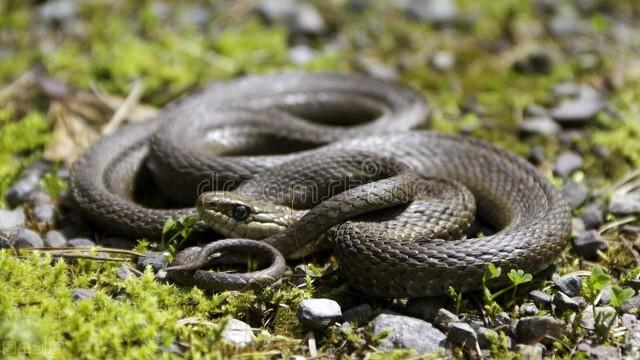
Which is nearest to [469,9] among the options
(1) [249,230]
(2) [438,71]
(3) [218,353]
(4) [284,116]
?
(2) [438,71]

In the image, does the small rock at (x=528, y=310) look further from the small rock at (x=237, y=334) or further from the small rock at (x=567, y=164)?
the small rock at (x=567, y=164)

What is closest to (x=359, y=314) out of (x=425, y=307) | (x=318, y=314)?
(x=318, y=314)

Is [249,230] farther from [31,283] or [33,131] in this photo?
[33,131]

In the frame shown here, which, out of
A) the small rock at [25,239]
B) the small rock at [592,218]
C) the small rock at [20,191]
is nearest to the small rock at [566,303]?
the small rock at [592,218]

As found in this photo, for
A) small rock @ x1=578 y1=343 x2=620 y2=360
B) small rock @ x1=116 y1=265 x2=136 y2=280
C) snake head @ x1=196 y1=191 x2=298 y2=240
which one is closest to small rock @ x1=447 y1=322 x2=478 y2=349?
small rock @ x1=578 y1=343 x2=620 y2=360

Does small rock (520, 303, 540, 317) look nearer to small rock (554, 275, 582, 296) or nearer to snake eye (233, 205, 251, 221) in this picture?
small rock (554, 275, 582, 296)

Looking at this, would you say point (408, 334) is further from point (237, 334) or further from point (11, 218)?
point (11, 218)
